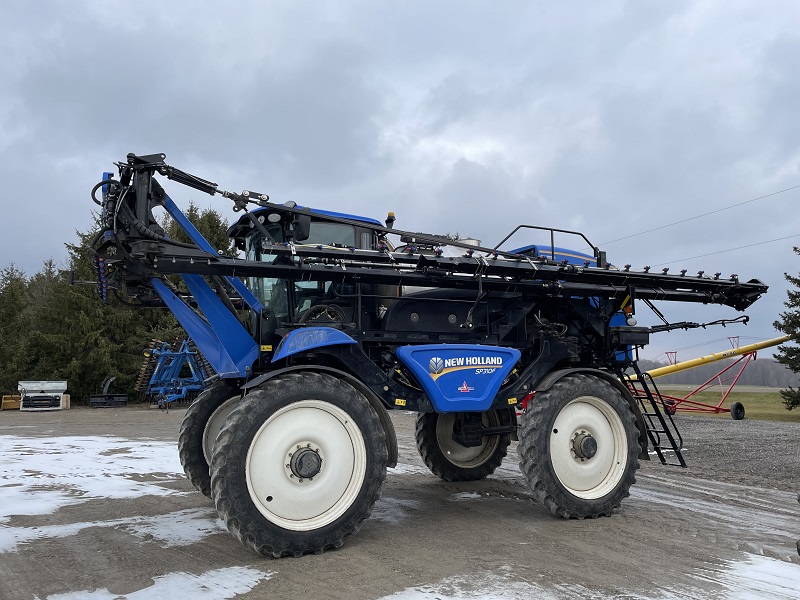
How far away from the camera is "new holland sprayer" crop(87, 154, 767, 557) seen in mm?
5387

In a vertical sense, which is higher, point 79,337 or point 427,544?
point 79,337

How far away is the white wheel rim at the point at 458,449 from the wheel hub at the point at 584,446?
2.22 metres

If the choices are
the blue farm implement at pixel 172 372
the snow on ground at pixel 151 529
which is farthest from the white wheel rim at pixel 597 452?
the blue farm implement at pixel 172 372

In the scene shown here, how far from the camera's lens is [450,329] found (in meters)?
7.13

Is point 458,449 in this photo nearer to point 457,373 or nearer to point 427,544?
point 457,373

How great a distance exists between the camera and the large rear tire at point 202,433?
6992 mm

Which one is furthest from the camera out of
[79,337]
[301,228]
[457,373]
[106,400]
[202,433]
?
[79,337]

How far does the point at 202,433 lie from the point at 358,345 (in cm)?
220

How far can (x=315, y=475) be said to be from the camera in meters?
5.43

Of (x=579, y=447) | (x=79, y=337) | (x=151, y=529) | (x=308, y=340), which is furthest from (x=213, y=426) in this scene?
(x=79, y=337)

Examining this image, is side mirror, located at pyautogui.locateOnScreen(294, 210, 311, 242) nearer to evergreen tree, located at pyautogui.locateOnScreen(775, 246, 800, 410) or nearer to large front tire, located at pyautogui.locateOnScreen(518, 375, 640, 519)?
large front tire, located at pyautogui.locateOnScreen(518, 375, 640, 519)

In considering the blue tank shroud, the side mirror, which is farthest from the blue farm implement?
the blue tank shroud

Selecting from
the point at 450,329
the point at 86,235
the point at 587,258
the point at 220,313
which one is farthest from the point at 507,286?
the point at 86,235

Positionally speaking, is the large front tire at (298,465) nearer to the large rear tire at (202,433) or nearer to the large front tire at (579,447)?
the large front tire at (579,447)
